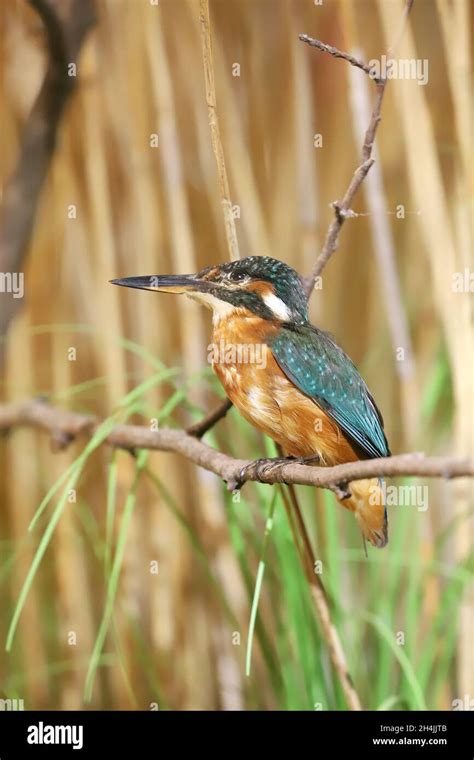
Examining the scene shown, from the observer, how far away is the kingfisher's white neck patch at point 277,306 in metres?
1.37

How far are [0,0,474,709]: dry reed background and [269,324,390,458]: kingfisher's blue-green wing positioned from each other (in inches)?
10.3

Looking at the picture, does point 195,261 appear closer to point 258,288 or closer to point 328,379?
point 258,288

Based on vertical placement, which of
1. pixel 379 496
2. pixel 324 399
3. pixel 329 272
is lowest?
pixel 379 496

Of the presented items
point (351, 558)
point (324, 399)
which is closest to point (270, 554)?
point (351, 558)

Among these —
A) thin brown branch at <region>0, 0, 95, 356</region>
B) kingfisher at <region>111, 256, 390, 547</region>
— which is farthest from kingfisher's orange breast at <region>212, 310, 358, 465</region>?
thin brown branch at <region>0, 0, 95, 356</region>

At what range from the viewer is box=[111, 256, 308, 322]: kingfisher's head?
1364 mm

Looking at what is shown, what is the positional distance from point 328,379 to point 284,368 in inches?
3.0

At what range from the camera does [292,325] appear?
4.49 ft

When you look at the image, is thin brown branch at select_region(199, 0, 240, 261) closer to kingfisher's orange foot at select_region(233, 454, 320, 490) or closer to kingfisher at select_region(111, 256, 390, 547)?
kingfisher at select_region(111, 256, 390, 547)

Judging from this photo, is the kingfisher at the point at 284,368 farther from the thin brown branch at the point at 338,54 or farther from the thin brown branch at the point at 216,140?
the thin brown branch at the point at 338,54

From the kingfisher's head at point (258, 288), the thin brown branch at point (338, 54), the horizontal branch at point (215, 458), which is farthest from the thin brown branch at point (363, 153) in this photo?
the horizontal branch at point (215, 458)
